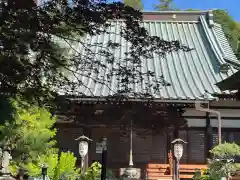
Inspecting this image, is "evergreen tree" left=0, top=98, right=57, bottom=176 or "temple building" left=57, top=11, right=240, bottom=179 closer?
"evergreen tree" left=0, top=98, right=57, bottom=176

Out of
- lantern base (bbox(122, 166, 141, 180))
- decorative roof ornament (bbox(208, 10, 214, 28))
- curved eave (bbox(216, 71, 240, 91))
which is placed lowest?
lantern base (bbox(122, 166, 141, 180))

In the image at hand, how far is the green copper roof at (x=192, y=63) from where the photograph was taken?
38.2ft

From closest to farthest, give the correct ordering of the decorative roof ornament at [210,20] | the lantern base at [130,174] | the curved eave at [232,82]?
the curved eave at [232,82], the lantern base at [130,174], the decorative roof ornament at [210,20]

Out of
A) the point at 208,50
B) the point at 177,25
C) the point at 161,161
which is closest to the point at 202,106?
the point at 161,161

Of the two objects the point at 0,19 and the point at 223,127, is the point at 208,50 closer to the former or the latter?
the point at 223,127

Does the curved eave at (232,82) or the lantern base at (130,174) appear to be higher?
Answer: the curved eave at (232,82)

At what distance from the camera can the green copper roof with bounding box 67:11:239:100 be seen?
1166 centimetres

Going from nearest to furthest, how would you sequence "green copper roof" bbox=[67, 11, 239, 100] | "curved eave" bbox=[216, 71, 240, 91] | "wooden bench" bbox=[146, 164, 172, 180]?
"curved eave" bbox=[216, 71, 240, 91]
"wooden bench" bbox=[146, 164, 172, 180]
"green copper roof" bbox=[67, 11, 239, 100]

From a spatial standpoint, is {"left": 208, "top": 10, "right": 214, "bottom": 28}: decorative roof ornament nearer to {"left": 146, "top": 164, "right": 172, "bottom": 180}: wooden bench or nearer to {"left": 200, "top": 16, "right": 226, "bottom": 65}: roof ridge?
{"left": 200, "top": 16, "right": 226, "bottom": 65}: roof ridge

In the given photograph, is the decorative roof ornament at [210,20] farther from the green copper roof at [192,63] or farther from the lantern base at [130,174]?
the lantern base at [130,174]

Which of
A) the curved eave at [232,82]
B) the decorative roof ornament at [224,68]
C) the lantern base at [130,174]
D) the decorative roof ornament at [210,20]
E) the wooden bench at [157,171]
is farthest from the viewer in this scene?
the decorative roof ornament at [210,20]

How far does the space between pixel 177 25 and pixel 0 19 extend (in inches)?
552

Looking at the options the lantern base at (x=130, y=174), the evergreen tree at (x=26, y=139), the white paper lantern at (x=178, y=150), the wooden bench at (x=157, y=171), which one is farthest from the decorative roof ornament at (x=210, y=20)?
the evergreen tree at (x=26, y=139)

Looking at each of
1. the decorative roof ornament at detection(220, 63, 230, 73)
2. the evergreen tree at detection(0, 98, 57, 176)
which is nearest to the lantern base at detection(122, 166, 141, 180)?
the evergreen tree at detection(0, 98, 57, 176)
